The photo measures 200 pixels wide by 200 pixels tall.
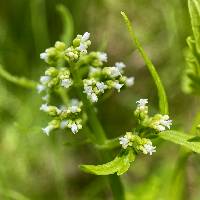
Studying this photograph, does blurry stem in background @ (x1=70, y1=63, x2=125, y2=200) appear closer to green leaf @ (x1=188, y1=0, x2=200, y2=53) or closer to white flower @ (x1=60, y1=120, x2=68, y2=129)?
white flower @ (x1=60, y1=120, x2=68, y2=129)

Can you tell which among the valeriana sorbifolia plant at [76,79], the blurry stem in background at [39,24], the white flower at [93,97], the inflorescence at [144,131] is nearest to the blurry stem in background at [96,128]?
the valeriana sorbifolia plant at [76,79]

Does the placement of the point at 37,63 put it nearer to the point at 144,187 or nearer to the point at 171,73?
the point at 171,73

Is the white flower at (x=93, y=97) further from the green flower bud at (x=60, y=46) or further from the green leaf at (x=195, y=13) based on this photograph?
the green leaf at (x=195, y=13)

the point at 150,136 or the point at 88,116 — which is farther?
the point at 88,116

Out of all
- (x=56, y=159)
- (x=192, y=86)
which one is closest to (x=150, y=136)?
(x=192, y=86)

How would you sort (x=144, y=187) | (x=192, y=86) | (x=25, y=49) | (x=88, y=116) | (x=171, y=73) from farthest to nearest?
(x=25, y=49) < (x=171, y=73) < (x=144, y=187) < (x=192, y=86) < (x=88, y=116)

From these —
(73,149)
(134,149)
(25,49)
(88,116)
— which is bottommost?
(134,149)

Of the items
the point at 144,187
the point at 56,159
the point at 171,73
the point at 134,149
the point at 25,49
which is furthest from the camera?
the point at 25,49

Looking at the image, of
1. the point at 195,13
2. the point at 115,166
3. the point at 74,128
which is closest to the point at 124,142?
the point at 115,166
